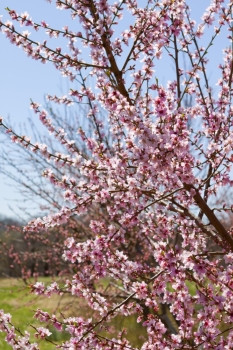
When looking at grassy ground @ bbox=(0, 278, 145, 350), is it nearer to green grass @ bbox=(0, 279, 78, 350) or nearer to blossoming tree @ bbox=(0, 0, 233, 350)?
green grass @ bbox=(0, 279, 78, 350)

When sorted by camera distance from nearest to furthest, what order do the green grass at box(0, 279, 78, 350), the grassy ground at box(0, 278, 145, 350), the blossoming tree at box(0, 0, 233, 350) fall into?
the blossoming tree at box(0, 0, 233, 350), the grassy ground at box(0, 278, 145, 350), the green grass at box(0, 279, 78, 350)

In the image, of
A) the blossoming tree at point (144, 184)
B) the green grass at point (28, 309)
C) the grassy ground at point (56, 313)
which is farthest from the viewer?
the green grass at point (28, 309)

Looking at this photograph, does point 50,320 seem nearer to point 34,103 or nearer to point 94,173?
point 94,173

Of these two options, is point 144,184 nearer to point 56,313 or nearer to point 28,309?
point 56,313

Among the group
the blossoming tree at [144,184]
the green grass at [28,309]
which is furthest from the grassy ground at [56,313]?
the blossoming tree at [144,184]

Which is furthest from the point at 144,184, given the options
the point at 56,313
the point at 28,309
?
the point at 28,309

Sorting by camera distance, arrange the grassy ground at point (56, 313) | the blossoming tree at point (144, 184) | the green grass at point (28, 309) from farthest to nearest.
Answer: the green grass at point (28, 309) → the grassy ground at point (56, 313) → the blossoming tree at point (144, 184)

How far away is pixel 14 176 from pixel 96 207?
8.35 feet

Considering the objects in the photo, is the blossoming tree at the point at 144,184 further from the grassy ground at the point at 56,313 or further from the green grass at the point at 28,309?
the green grass at the point at 28,309

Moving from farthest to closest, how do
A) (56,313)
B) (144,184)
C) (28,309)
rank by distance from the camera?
(28,309), (56,313), (144,184)

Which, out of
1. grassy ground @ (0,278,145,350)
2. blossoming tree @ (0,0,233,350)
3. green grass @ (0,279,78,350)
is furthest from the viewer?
green grass @ (0,279,78,350)

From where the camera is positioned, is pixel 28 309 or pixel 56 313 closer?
pixel 56 313

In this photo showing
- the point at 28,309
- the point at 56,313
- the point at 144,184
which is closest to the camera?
the point at 144,184

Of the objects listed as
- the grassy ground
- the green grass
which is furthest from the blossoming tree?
the green grass
